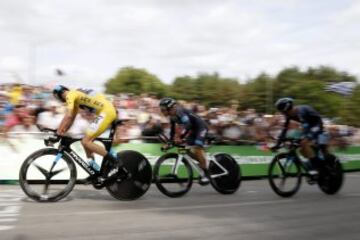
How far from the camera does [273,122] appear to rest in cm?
1590

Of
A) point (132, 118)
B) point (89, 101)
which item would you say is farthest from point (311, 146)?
point (132, 118)

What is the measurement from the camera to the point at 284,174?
991cm

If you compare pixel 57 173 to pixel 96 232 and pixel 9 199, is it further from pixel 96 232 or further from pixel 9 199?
pixel 96 232

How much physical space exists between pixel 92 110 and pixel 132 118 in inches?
212

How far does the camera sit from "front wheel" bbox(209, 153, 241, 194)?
406 inches

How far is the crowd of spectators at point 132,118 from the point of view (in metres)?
12.3

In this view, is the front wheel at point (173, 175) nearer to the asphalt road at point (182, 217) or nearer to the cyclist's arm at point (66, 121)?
the asphalt road at point (182, 217)

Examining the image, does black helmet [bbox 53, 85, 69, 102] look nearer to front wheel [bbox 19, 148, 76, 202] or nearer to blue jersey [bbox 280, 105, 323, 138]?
front wheel [bbox 19, 148, 76, 202]

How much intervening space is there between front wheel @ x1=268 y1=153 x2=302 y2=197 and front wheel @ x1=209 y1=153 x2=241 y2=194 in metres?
0.92

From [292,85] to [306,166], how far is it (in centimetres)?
6657

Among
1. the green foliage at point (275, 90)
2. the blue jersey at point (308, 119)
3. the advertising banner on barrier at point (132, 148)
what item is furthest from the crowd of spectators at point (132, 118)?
the green foliage at point (275, 90)

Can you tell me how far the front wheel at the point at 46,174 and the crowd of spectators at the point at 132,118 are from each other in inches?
151

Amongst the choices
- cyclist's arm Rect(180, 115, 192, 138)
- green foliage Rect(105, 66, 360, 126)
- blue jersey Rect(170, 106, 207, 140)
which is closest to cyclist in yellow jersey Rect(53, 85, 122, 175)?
blue jersey Rect(170, 106, 207, 140)

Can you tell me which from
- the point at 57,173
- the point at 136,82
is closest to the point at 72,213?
the point at 57,173
